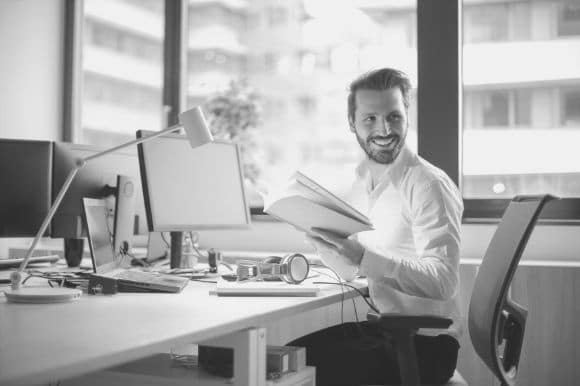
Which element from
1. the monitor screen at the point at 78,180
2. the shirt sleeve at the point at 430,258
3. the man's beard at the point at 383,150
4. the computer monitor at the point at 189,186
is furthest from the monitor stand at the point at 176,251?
the shirt sleeve at the point at 430,258

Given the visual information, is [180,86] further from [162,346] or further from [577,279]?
[162,346]

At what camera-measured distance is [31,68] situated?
4.15m

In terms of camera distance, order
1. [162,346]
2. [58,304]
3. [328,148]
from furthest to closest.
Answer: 1. [328,148]
2. [58,304]
3. [162,346]

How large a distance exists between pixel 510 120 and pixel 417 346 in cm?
164

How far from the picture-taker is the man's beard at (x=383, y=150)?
223 cm

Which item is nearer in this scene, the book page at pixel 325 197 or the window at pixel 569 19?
the book page at pixel 325 197

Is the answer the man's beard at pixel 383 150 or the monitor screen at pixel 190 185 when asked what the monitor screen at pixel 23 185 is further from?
the man's beard at pixel 383 150

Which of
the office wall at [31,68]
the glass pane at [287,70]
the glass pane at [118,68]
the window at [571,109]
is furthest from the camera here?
the glass pane at [118,68]

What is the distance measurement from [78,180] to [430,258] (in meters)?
1.42

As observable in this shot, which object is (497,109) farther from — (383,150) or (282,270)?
(282,270)

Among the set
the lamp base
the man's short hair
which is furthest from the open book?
the lamp base

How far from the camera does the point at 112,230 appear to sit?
2398 millimetres

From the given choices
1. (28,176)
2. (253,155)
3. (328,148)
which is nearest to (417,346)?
(28,176)

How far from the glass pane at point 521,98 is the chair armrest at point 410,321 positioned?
1.72 meters
